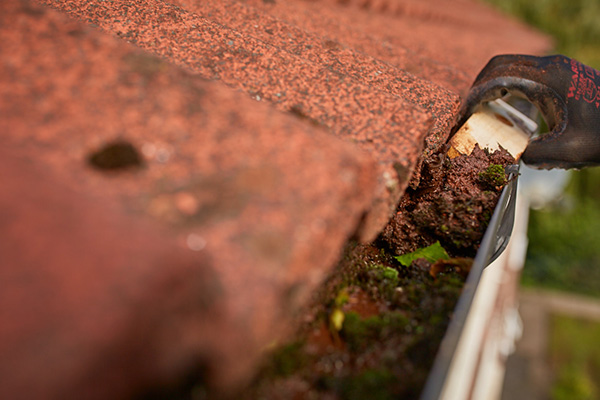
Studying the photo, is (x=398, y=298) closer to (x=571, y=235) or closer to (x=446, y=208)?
(x=446, y=208)

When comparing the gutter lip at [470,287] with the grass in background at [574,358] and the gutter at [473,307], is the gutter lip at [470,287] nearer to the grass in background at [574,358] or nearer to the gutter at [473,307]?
the gutter at [473,307]

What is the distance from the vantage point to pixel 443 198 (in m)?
1.34

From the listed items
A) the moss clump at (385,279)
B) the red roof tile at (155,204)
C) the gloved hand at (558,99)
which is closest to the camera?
the red roof tile at (155,204)

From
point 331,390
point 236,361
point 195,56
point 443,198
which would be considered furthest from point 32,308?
point 443,198

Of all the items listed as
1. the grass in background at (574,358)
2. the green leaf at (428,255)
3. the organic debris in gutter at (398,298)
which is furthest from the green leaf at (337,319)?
the grass in background at (574,358)

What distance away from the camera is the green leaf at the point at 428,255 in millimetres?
1299

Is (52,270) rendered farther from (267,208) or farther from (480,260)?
(480,260)

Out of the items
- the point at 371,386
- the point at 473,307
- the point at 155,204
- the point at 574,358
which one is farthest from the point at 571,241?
the point at 155,204

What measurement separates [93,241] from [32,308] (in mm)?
121

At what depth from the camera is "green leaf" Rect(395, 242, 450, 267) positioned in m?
1.30

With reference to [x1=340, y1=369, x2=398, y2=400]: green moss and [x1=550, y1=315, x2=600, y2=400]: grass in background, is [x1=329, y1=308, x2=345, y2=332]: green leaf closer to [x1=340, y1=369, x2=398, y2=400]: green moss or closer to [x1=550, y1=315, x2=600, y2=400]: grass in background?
[x1=340, y1=369, x2=398, y2=400]: green moss

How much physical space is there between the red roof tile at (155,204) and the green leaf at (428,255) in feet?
1.30

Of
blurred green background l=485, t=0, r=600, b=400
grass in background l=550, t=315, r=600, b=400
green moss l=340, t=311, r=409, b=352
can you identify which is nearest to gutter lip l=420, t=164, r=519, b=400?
green moss l=340, t=311, r=409, b=352

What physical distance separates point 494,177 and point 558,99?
1.42 feet
